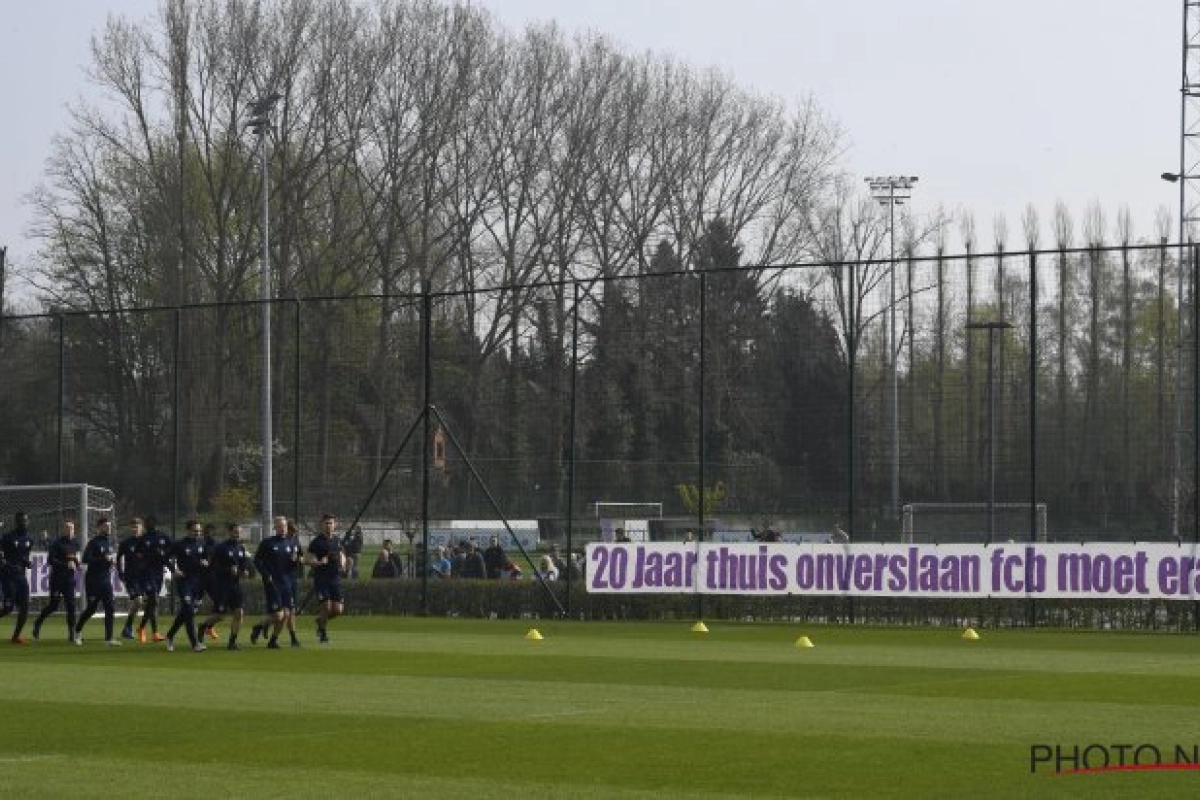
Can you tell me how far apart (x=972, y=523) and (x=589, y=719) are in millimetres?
19859

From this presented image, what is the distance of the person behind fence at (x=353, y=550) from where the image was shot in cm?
4466

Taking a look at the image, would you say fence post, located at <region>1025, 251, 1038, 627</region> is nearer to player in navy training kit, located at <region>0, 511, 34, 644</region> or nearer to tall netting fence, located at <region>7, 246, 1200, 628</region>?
tall netting fence, located at <region>7, 246, 1200, 628</region>

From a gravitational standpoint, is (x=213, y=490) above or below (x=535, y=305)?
below

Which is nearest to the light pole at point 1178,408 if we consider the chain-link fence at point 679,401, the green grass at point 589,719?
the chain-link fence at point 679,401

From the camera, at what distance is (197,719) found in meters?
19.1

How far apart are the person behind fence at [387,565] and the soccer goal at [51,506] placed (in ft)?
17.4

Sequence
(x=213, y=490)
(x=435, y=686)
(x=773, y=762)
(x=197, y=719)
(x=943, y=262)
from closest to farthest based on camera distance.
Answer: (x=773, y=762)
(x=197, y=719)
(x=435, y=686)
(x=943, y=262)
(x=213, y=490)

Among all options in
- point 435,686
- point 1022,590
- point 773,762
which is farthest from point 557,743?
point 1022,590

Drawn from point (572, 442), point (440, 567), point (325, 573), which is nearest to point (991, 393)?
point (572, 442)

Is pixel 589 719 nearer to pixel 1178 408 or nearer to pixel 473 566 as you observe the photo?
pixel 1178 408

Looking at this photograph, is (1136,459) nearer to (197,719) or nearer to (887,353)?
(887,353)

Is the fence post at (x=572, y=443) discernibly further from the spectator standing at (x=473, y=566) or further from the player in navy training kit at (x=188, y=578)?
the player in navy training kit at (x=188, y=578)

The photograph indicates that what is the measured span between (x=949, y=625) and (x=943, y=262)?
6168mm

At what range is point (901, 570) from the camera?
36219mm
